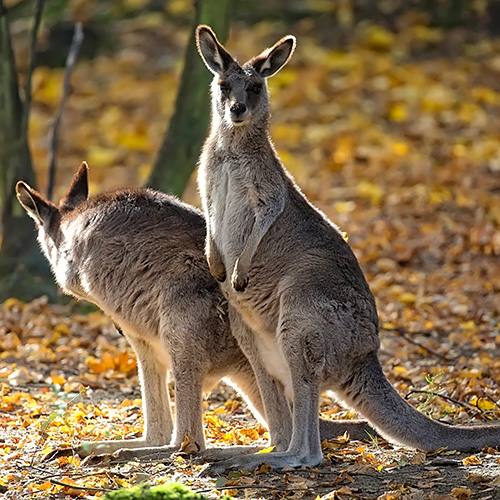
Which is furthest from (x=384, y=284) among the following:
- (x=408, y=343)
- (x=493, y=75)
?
(x=493, y=75)

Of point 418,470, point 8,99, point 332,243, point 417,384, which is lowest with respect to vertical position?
point 418,470

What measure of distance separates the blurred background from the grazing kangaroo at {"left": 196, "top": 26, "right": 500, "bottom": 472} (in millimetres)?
2727

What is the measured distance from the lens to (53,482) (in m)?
4.47

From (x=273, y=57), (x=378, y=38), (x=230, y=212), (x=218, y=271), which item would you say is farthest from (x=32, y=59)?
(x=378, y=38)

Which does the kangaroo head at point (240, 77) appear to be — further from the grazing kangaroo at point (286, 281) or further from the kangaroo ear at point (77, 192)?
the kangaroo ear at point (77, 192)

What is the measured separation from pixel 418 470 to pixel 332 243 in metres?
1.29

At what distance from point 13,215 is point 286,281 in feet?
13.0

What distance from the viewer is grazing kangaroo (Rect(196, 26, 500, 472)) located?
189 inches

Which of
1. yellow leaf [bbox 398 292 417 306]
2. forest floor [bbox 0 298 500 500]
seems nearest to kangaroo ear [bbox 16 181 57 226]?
forest floor [bbox 0 298 500 500]

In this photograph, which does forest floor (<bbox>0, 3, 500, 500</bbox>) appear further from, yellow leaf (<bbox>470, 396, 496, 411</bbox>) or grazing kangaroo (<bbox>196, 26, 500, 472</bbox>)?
grazing kangaroo (<bbox>196, 26, 500, 472</bbox>)

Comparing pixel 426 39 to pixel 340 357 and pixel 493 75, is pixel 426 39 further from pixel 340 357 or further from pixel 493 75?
pixel 340 357

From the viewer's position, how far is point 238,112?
5.05m

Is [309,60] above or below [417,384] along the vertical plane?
above

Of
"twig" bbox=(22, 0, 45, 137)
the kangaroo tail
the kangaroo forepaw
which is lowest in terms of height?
the kangaroo tail
